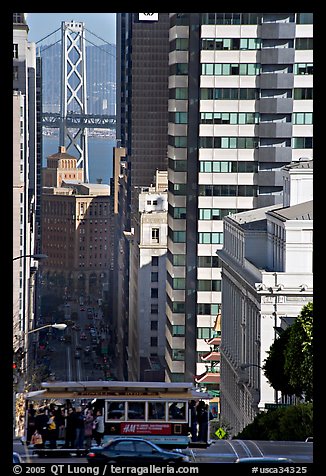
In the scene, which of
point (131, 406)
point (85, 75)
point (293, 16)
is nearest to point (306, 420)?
point (131, 406)

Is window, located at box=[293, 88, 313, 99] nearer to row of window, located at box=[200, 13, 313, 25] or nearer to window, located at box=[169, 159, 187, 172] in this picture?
row of window, located at box=[200, 13, 313, 25]

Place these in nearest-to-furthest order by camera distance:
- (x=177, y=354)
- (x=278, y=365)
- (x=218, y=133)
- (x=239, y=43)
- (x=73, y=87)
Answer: (x=278, y=365) → (x=239, y=43) → (x=218, y=133) → (x=177, y=354) → (x=73, y=87)

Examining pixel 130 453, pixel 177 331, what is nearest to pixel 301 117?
pixel 177 331

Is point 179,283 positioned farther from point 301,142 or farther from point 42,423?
point 42,423

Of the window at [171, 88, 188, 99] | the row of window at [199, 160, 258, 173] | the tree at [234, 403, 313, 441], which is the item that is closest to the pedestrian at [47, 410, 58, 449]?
the tree at [234, 403, 313, 441]

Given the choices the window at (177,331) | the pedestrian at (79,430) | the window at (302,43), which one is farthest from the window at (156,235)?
the pedestrian at (79,430)

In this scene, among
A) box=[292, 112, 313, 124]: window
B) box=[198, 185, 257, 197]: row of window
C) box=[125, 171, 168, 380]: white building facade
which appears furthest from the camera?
box=[125, 171, 168, 380]: white building facade

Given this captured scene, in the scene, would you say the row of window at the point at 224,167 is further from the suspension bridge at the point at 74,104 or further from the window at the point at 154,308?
the suspension bridge at the point at 74,104
